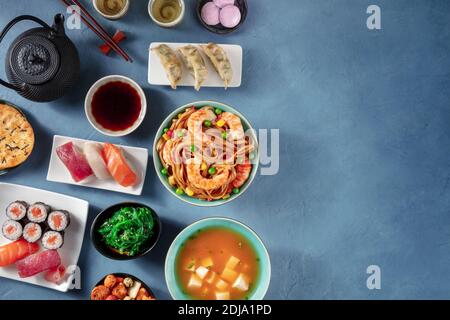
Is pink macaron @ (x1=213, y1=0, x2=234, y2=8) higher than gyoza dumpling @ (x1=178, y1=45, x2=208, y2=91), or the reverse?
pink macaron @ (x1=213, y1=0, x2=234, y2=8)

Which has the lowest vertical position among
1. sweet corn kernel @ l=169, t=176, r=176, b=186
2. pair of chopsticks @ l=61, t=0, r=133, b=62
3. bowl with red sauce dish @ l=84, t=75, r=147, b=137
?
sweet corn kernel @ l=169, t=176, r=176, b=186

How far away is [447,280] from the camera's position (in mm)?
2883

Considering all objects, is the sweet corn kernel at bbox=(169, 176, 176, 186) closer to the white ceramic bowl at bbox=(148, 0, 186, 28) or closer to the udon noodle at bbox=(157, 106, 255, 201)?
the udon noodle at bbox=(157, 106, 255, 201)

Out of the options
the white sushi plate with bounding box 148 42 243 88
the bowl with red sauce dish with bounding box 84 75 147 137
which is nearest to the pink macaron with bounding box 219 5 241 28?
the white sushi plate with bounding box 148 42 243 88

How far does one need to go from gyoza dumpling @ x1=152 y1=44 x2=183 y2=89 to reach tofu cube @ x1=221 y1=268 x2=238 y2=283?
3.58 feet

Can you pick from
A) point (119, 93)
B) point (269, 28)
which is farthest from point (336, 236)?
point (119, 93)

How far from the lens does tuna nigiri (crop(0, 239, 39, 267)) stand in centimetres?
264

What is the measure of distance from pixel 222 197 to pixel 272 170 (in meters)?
0.39

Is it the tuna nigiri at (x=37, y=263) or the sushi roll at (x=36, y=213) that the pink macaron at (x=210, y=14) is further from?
the tuna nigiri at (x=37, y=263)

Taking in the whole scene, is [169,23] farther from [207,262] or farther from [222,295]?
[222,295]

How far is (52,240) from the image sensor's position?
2672 mm

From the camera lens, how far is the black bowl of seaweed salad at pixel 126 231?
259 centimetres

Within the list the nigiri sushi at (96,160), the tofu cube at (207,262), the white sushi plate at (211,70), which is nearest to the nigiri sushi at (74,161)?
the nigiri sushi at (96,160)

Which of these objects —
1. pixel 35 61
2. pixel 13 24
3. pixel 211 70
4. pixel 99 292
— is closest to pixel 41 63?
pixel 35 61
